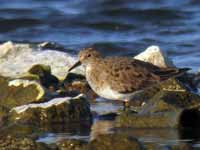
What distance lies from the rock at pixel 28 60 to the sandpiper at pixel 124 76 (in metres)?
1.33

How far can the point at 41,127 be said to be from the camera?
27.5ft

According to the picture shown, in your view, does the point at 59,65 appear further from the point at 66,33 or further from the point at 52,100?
the point at 66,33

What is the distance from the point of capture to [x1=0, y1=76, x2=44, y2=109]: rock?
9078 millimetres

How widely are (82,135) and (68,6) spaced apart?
9939 millimetres

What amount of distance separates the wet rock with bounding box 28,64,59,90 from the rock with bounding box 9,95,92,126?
1780 millimetres

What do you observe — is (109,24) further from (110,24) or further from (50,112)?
(50,112)

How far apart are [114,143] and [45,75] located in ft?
12.9

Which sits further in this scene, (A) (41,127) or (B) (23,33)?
(B) (23,33)

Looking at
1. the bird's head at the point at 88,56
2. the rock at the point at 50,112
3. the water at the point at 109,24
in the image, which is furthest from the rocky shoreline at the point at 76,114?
the water at the point at 109,24

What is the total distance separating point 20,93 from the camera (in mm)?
9141

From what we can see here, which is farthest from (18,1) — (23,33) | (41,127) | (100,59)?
(41,127)

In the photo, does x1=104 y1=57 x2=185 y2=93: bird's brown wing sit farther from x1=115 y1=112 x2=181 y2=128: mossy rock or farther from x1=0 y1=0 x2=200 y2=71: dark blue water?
x1=0 y1=0 x2=200 y2=71: dark blue water

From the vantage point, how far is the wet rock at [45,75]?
10.4 meters

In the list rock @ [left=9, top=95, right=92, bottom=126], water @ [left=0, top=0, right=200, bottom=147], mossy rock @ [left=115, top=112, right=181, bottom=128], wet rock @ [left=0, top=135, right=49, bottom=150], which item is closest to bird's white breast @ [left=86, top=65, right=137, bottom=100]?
rock @ [left=9, top=95, right=92, bottom=126]
